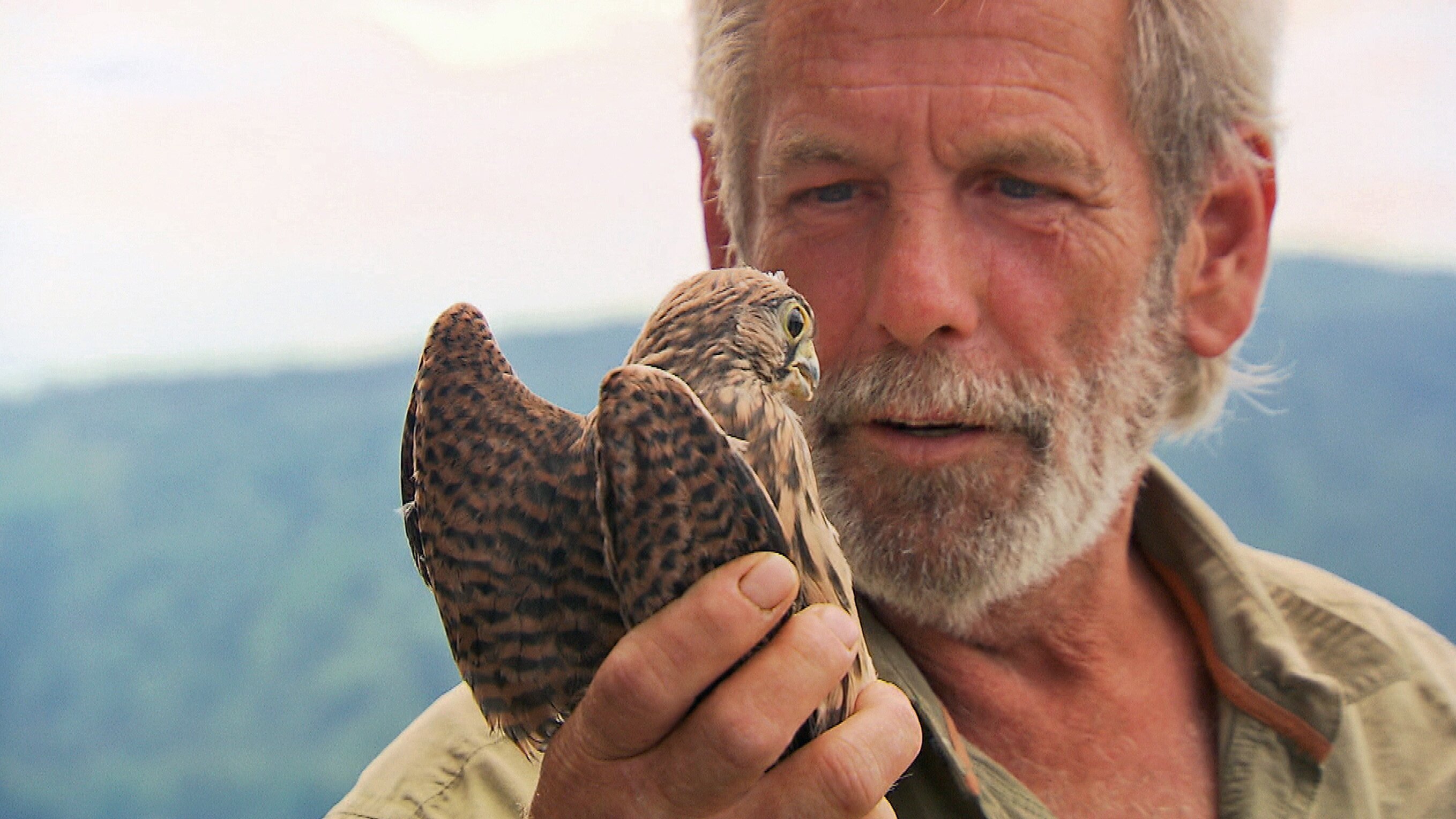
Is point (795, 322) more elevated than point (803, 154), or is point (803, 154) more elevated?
point (803, 154)

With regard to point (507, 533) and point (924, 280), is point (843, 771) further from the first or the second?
point (924, 280)

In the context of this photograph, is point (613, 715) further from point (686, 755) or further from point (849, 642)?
point (849, 642)

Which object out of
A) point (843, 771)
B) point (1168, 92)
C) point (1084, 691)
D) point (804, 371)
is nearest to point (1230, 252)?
point (1168, 92)

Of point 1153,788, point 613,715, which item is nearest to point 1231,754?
point 1153,788

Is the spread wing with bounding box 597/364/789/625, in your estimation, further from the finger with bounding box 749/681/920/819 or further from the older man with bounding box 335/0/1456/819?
the finger with bounding box 749/681/920/819

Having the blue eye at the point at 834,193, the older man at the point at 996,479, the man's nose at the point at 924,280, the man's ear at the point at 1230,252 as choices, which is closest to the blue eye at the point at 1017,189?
the older man at the point at 996,479

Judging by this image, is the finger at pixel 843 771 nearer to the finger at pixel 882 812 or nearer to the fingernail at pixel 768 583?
the finger at pixel 882 812
